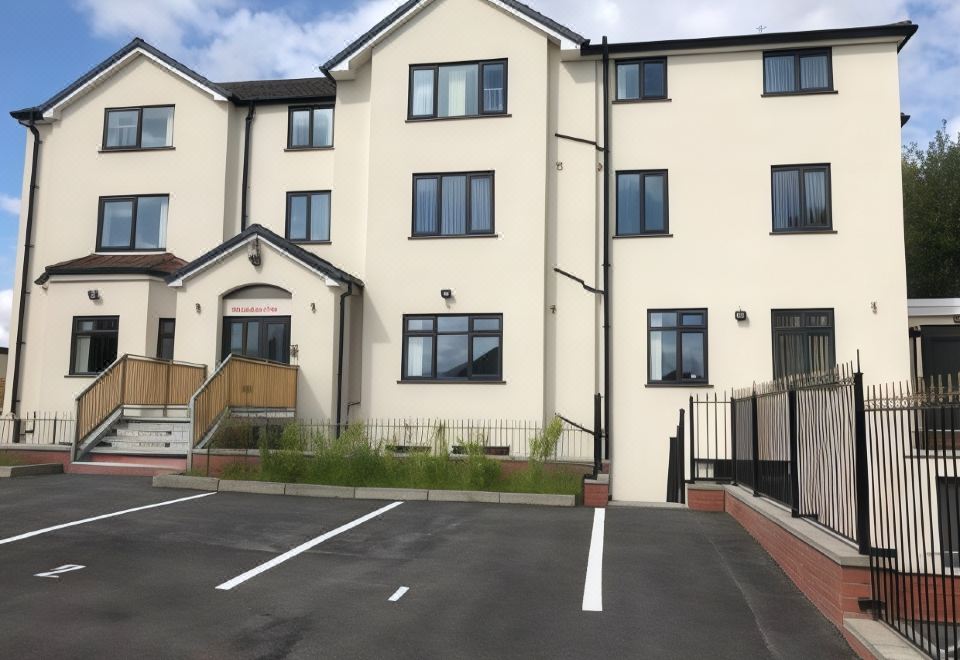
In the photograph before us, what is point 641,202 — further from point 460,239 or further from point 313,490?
point 313,490

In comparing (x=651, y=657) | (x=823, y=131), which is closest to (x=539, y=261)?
(x=823, y=131)

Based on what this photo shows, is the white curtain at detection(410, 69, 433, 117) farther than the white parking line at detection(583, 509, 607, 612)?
Yes

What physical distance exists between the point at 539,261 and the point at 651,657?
1304 centimetres

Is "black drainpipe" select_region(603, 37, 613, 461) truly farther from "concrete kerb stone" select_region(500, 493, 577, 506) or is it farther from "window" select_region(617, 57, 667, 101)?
"concrete kerb stone" select_region(500, 493, 577, 506)

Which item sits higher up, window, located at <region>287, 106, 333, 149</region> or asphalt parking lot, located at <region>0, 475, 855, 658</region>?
window, located at <region>287, 106, 333, 149</region>

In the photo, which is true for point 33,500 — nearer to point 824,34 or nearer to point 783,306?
point 783,306

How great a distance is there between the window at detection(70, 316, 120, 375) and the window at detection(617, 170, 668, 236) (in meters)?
12.6

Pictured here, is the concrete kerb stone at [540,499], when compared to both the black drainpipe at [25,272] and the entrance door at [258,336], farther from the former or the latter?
the black drainpipe at [25,272]

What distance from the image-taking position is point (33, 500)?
40.8 ft

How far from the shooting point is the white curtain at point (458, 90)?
63.4 ft

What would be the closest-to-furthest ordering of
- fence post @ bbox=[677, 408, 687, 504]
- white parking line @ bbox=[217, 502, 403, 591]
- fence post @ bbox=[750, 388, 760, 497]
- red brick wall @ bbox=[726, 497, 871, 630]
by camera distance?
red brick wall @ bbox=[726, 497, 871, 630] → white parking line @ bbox=[217, 502, 403, 591] → fence post @ bbox=[750, 388, 760, 497] → fence post @ bbox=[677, 408, 687, 504]

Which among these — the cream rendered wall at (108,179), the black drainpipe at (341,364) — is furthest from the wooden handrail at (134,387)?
the black drainpipe at (341,364)

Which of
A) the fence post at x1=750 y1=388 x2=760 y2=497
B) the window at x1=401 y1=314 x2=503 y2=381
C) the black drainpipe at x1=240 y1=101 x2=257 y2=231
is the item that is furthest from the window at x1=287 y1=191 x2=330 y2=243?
the fence post at x1=750 y1=388 x2=760 y2=497

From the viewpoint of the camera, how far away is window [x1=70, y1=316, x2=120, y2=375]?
20.2 meters
